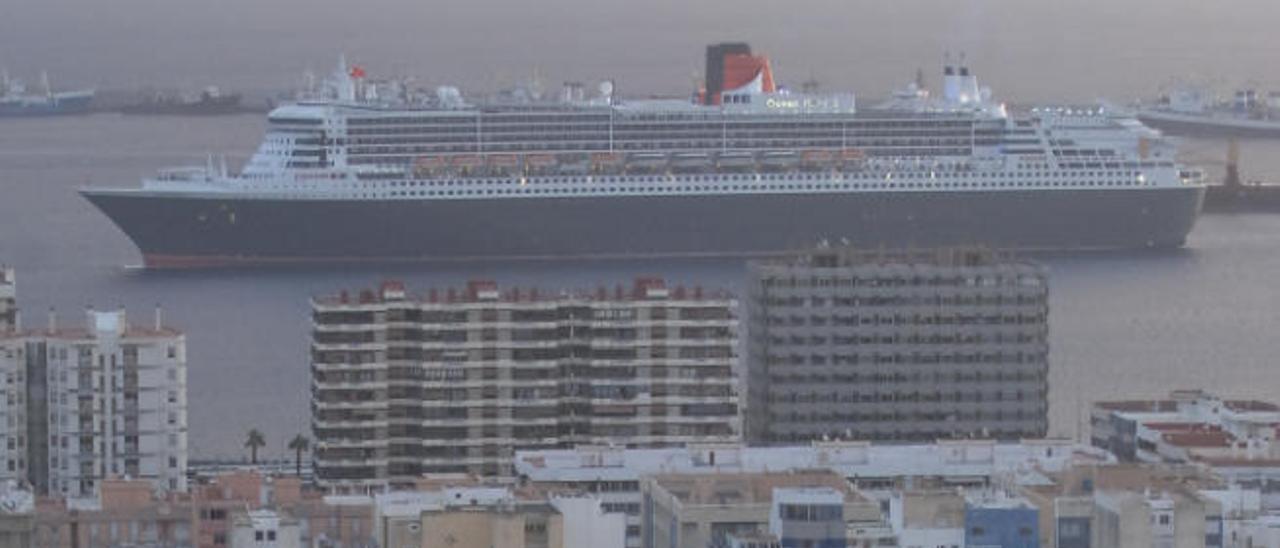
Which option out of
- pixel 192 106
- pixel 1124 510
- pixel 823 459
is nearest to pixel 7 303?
pixel 823 459

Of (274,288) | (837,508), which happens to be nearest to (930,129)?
(274,288)

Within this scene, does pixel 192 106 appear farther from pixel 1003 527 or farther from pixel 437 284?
pixel 1003 527

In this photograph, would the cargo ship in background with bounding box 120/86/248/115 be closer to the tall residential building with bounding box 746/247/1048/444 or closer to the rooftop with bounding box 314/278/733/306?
the tall residential building with bounding box 746/247/1048/444

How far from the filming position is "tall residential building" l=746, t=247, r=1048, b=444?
2759 centimetres

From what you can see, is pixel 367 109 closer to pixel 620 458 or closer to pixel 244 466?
pixel 244 466

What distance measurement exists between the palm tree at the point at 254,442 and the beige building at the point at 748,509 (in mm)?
6912

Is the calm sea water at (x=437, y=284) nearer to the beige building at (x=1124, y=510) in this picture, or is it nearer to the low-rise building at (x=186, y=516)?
the low-rise building at (x=186, y=516)

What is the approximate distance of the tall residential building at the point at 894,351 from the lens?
27594mm

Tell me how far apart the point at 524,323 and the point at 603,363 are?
1.58 feet

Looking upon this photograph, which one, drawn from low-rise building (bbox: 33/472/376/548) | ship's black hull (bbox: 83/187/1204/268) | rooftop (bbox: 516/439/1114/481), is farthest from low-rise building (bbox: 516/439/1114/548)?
ship's black hull (bbox: 83/187/1204/268)

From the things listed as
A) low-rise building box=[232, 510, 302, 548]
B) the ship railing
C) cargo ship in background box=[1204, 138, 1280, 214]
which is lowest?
low-rise building box=[232, 510, 302, 548]

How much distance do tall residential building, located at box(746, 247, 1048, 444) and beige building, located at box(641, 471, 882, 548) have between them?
6090 mm

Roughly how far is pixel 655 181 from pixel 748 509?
1081 inches

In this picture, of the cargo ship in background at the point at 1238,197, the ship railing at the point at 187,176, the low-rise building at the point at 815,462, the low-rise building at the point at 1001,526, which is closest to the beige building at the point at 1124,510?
the low-rise building at the point at 1001,526
